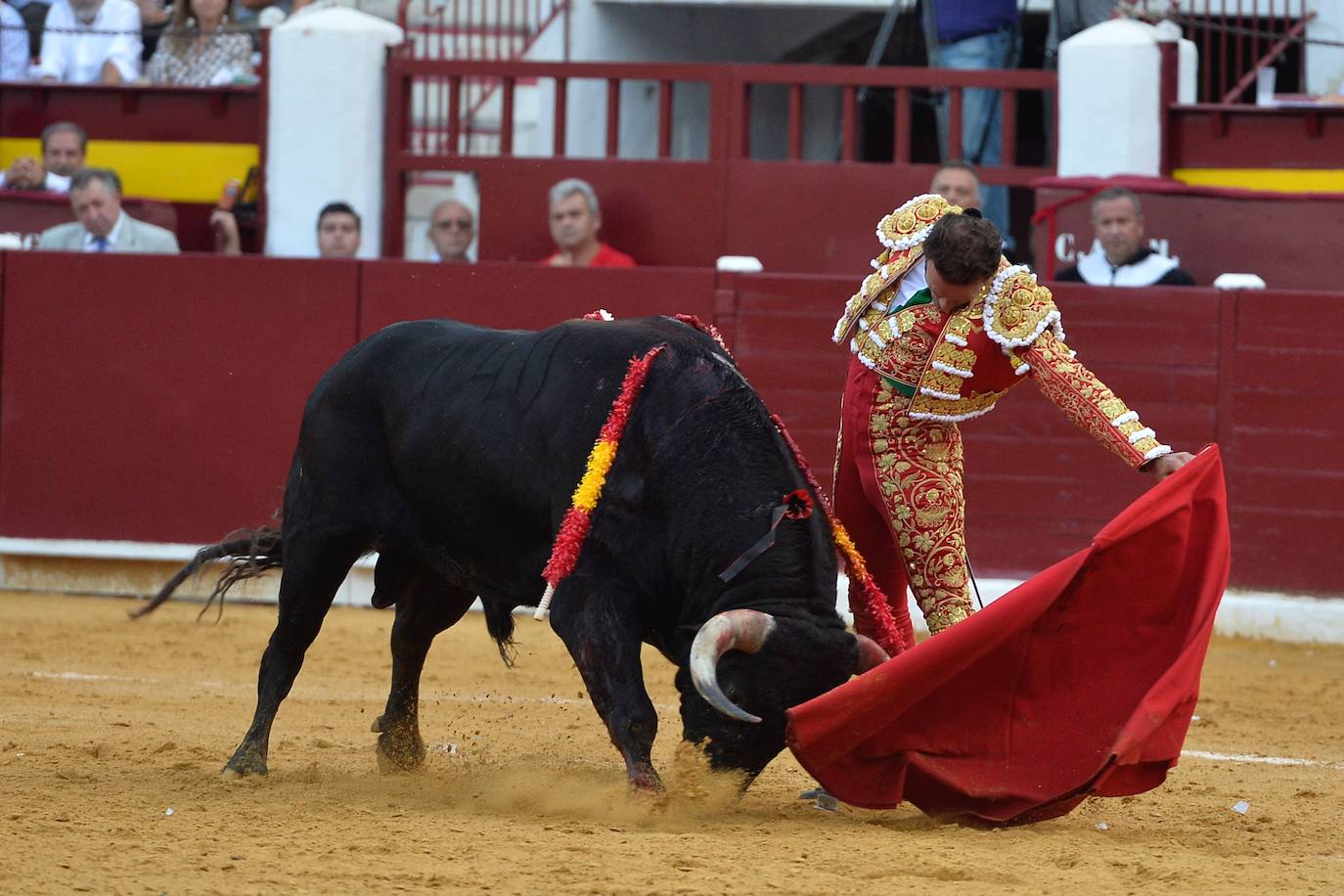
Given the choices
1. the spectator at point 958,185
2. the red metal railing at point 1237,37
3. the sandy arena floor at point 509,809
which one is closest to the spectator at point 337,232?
the sandy arena floor at point 509,809

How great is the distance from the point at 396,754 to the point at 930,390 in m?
1.44

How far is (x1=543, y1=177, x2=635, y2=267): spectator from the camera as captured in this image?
24.4ft

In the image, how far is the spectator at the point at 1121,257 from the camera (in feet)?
22.5

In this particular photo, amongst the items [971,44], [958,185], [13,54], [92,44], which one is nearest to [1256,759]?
[958,185]

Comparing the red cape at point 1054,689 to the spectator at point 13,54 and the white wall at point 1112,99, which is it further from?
the spectator at point 13,54

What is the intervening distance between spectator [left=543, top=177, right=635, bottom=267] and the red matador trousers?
3.42 meters

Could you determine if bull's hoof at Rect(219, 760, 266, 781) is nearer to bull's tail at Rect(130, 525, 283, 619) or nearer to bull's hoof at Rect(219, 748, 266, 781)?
bull's hoof at Rect(219, 748, 266, 781)

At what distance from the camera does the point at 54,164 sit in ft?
27.6

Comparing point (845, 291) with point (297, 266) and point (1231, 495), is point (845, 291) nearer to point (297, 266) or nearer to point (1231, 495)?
point (1231, 495)

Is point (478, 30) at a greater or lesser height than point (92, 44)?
greater

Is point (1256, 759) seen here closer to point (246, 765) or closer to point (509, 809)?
point (509, 809)

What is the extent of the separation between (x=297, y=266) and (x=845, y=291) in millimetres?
2022

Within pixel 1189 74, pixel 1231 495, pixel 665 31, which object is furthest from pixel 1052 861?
pixel 665 31

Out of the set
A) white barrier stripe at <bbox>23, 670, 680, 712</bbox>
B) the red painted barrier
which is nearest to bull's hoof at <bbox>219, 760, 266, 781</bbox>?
white barrier stripe at <bbox>23, 670, 680, 712</bbox>
